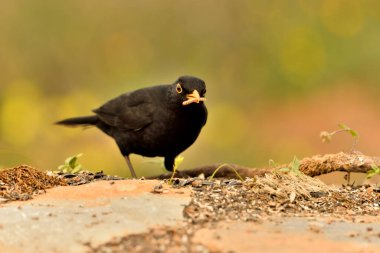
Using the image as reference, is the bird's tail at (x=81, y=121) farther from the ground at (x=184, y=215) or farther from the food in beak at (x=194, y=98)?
the ground at (x=184, y=215)

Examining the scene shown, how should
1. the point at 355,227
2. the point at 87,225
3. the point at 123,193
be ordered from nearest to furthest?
the point at 87,225, the point at 355,227, the point at 123,193

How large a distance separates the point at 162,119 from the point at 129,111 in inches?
24.7

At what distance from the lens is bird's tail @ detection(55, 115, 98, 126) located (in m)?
7.47

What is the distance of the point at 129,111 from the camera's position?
6.70 m

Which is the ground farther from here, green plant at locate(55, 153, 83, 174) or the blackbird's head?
the blackbird's head

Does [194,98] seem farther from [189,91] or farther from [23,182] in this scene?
[23,182]

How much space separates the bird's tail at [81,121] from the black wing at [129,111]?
0.80 feet

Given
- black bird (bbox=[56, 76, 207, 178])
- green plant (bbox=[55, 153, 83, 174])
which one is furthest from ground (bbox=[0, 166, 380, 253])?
black bird (bbox=[56, 76, 207, 178])

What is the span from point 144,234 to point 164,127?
116 inches

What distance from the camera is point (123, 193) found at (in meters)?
3.83

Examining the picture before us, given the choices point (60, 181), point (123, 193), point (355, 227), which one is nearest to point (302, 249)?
point (355, 227)

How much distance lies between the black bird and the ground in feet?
5.10

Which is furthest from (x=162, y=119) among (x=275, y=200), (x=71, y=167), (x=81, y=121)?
(x=275, y=200)

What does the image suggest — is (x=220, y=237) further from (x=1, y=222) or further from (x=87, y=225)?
(x=1, y=222)
